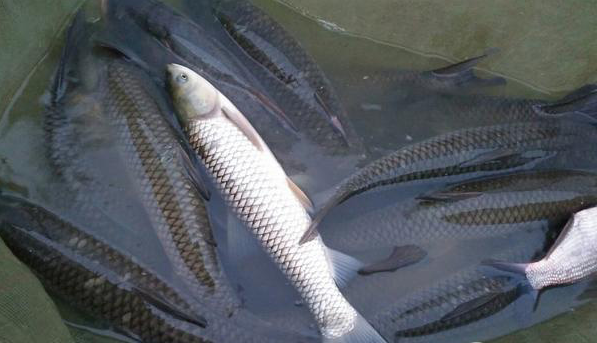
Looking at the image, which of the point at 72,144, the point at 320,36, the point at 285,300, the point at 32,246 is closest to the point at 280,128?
the point at 320,36

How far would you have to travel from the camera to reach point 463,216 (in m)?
2.53

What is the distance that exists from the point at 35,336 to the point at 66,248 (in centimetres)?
54

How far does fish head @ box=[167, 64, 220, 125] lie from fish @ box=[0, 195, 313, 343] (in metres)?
0.66

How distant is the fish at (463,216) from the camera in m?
2.53

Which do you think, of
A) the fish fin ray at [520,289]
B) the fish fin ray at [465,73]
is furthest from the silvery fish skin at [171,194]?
the fish fin ray at [465,73]

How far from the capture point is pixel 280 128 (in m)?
2.68

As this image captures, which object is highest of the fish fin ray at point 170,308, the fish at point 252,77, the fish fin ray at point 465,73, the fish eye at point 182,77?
the fish fin ray at point 465,73

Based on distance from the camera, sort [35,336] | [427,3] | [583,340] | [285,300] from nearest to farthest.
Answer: [35,336] → [583,340] → [285,300] → [427,3]

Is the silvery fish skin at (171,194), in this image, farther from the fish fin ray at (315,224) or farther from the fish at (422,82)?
the fish at (422,82)

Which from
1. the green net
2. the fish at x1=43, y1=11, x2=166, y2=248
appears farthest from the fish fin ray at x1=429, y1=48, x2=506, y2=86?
the green net

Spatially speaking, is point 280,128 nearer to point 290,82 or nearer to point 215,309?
point 290,82

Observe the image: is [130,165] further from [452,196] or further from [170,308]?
[452,196]

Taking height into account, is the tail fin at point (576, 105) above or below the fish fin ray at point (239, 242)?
above

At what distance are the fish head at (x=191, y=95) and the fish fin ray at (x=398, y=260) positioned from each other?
93 cm
